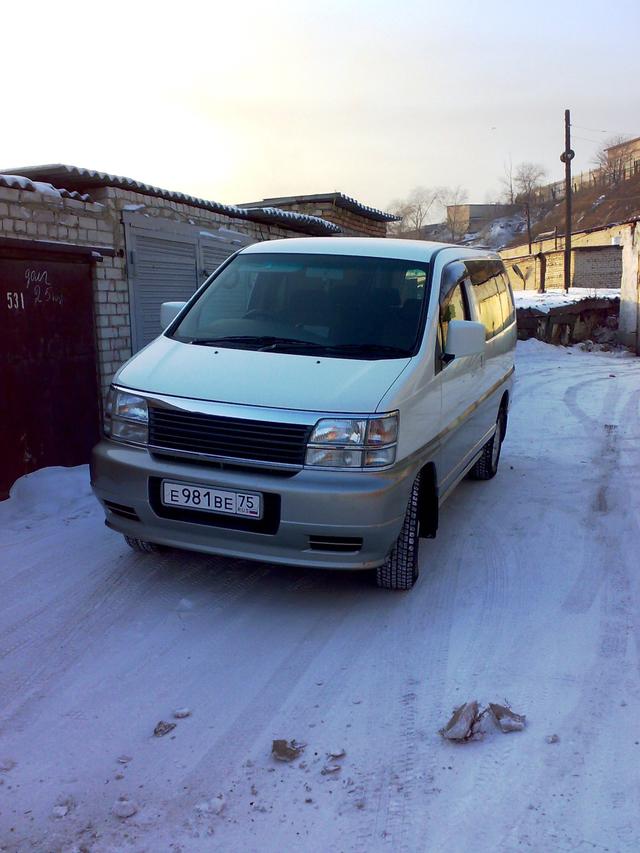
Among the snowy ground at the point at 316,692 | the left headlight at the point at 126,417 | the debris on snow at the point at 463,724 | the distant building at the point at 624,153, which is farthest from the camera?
the distant building at the point at 624,153

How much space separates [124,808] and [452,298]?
3.53 metres

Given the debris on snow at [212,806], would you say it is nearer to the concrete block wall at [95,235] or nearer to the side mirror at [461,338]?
the side mirror at [461,338]

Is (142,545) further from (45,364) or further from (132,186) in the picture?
(132,186)

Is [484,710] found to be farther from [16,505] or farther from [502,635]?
[16,505]

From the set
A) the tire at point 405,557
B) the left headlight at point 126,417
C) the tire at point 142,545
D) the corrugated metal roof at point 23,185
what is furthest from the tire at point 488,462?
the corrugated metal roof at point 23,185

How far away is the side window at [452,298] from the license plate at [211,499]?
5.22ft

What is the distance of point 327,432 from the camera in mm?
3518

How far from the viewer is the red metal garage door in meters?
5.52

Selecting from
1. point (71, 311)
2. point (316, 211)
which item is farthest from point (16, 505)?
point (316, 211)

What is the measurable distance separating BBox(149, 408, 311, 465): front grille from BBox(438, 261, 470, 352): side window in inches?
52.4

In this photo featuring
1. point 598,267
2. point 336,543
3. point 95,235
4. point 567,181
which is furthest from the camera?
point 598,267

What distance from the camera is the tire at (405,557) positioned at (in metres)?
3.96

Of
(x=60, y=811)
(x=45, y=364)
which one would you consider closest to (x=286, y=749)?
(x=60, y=811)

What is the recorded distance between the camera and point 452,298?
15.7 feet
